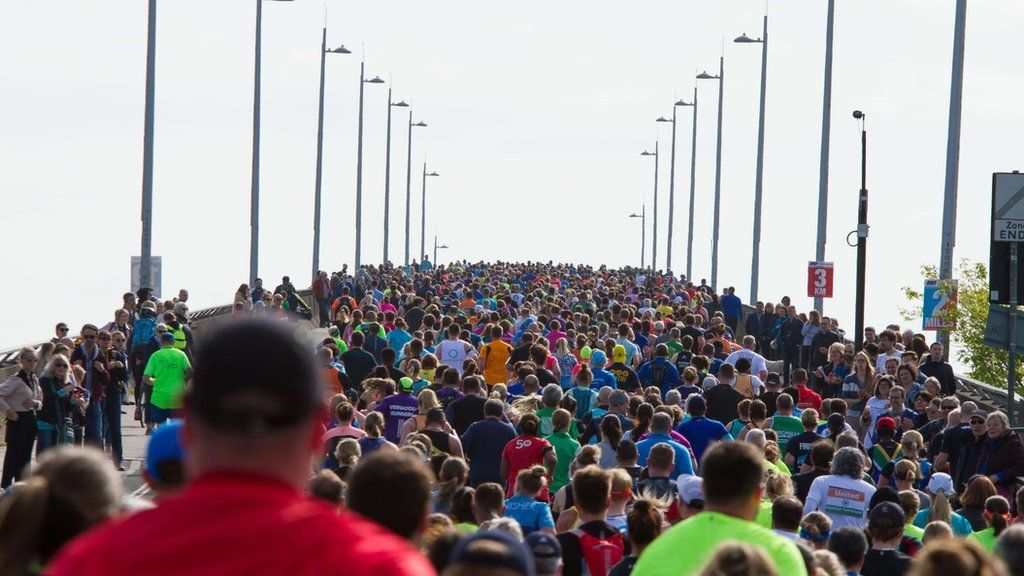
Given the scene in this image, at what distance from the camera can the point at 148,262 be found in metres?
30.6

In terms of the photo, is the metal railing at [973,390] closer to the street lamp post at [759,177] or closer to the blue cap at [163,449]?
the blue cap at [163,449]

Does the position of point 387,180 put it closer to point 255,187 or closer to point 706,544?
point 255,187

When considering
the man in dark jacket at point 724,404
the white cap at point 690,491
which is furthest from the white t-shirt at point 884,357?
the white cap at point 690,491

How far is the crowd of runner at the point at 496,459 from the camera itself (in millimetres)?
2490

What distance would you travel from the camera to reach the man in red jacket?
94.2 inches

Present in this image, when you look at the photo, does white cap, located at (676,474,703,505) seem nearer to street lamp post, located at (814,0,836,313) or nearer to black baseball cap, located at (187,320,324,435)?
black baseball cap, located at (187,320,324,435)

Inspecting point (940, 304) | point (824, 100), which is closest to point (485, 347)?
point (940, 304)

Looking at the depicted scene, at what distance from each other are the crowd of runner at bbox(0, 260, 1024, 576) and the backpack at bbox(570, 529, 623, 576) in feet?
0.04

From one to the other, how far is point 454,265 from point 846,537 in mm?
67033

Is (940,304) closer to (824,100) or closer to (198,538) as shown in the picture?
(824,100)

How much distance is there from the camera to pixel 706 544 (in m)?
5.32

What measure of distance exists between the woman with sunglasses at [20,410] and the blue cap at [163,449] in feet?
40.5

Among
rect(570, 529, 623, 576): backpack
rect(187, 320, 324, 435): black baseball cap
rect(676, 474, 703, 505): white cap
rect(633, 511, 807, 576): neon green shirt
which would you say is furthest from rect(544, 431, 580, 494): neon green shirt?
rect(187, 320, 324, 435): black baseball cap

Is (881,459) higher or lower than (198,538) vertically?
lower
